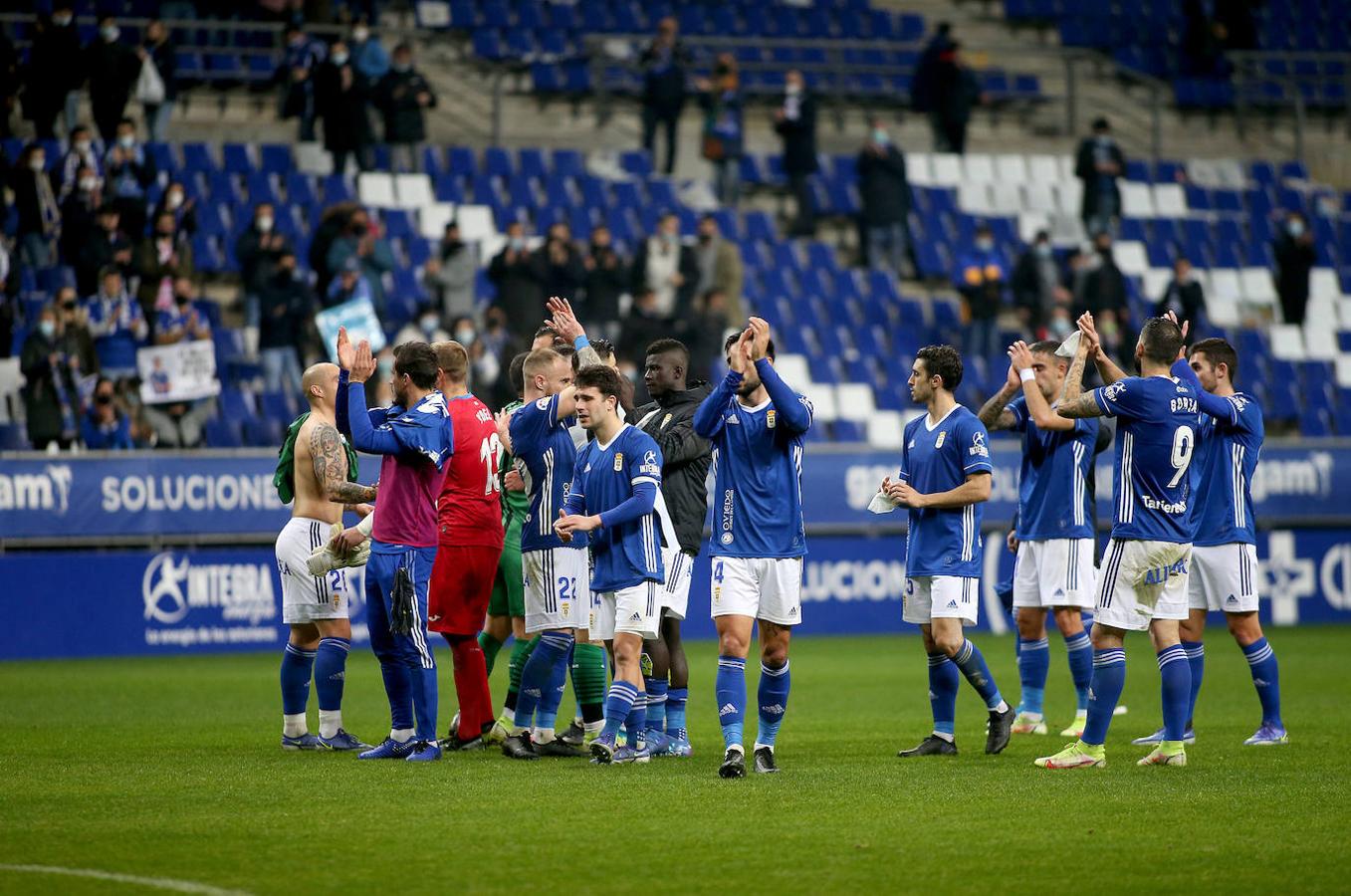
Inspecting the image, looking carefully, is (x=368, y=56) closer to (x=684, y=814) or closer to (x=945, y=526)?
(x=945, y=526)

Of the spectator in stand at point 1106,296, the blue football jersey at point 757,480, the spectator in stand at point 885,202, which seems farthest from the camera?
the spectator in stand at point 885,202

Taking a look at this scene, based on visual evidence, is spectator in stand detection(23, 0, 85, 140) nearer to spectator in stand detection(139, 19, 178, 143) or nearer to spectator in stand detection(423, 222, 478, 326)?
spectator in stand detection(139, 19, 178, 143)

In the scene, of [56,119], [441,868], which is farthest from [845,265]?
[441,868]

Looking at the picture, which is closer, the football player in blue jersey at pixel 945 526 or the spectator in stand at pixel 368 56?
the football player in blue jersey at pixel 945 526

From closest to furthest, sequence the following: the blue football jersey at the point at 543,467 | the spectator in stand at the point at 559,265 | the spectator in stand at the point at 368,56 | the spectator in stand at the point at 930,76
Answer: the blue football jersey at the point at 543,467
the spectator in stand at the point at 559,265
the spectator in stand at the point at 368,56
the spectator in stand at the point at 930,76

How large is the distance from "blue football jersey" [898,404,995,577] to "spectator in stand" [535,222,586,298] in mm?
13057

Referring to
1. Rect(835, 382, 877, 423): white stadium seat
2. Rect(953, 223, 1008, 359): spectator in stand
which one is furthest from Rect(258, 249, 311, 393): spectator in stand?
Rect(953, 223, 1008, 359): spectator in stand

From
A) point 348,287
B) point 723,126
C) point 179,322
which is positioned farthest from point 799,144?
point 179,322

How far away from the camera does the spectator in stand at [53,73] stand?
2281cm

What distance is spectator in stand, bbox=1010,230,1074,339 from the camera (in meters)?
27.1

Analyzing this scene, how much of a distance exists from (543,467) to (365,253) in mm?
12512

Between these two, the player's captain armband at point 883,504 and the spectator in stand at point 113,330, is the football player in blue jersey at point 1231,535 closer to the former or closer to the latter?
the player's captain armband at point 883,504

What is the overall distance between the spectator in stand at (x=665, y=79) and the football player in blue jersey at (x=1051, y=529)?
51.6ft

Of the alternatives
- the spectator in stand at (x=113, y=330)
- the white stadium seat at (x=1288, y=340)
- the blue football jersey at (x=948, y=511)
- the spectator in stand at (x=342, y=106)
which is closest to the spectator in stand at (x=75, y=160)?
the spectator in stand at (x=113, y=330)
